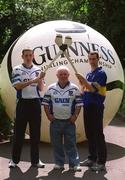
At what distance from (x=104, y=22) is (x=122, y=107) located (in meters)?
8.49

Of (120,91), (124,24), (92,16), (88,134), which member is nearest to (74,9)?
(92,16)

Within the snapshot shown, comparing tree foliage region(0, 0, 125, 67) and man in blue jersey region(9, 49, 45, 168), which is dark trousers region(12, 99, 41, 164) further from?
tree foliage region(0, 0, 125, 67)

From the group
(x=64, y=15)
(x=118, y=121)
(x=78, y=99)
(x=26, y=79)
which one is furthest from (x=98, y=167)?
(x=64, y=15)

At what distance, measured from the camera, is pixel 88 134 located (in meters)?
7.94

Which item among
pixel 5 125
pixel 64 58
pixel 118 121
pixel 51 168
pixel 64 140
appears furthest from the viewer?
pixel 118 121

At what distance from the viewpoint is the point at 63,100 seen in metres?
7.67

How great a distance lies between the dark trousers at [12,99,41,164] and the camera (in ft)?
25.4

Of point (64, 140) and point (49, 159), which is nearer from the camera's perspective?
point (64, 140)

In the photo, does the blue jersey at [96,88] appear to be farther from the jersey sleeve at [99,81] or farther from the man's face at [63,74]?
Answer: the man's face at [63,74]

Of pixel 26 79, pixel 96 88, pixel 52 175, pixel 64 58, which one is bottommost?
pixel 52 175

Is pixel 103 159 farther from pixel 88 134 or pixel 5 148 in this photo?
pixel 5 148

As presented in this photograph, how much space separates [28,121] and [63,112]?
0.57m

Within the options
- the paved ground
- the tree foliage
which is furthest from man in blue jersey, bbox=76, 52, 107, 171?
the tree foliage

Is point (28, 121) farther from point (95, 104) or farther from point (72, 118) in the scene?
point (95, 104)
